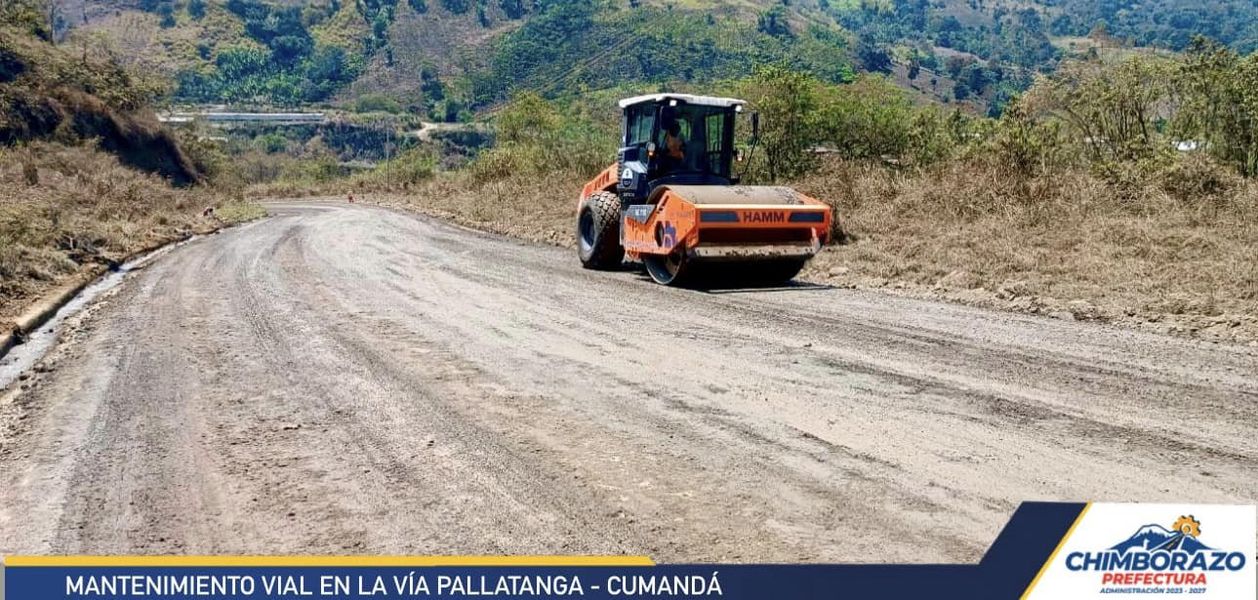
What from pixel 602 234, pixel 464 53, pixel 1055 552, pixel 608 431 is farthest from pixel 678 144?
pixel 464 53

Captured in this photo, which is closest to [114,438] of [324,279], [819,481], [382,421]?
[382,421]

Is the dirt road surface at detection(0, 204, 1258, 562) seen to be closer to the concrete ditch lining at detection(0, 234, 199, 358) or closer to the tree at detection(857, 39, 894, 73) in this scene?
the concrete ditch lining at detection(0, 234, 199, 358)

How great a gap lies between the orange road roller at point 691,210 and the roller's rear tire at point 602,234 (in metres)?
0.02

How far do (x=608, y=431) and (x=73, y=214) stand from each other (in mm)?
19633

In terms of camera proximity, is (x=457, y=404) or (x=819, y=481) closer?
(x=819, y=481)

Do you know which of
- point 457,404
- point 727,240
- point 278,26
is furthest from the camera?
point 278,26

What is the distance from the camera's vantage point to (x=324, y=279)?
13562 mm

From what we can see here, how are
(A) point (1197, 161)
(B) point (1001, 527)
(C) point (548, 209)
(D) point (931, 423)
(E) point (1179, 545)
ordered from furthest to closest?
(C) point (548, 209) < (A) point (1197, 161) < (D) point (931, 423) < (B) point (1001, 527) < (E) point (1179, 545)

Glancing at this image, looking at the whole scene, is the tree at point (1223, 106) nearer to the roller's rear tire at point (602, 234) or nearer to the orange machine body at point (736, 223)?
the orange machine body at point (736, 223)

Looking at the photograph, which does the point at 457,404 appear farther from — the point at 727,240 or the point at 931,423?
the point at 727,240

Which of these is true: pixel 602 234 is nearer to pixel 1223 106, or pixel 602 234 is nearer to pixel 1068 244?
pixel 1068 244

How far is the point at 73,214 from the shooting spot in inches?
815

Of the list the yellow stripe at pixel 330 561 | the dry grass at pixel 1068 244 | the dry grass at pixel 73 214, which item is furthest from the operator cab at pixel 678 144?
the yellow stripe at pixel 330 561

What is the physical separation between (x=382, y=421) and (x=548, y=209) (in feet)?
66.6
